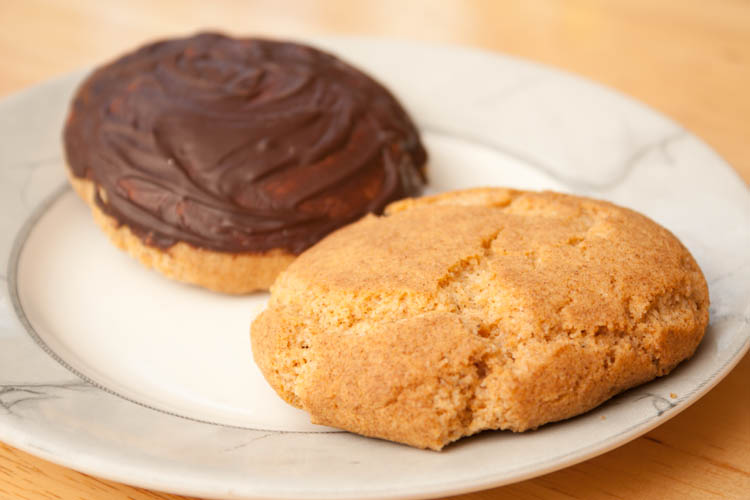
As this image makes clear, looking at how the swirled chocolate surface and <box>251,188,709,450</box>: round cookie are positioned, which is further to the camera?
the swirled chocolate surface

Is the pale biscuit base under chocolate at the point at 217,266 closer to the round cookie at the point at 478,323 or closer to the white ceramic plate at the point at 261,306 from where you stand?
the white ceramic plate at the point at 261,306

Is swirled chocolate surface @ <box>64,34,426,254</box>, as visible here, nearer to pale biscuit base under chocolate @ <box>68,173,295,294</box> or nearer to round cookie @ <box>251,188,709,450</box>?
pale biscuit base under chocolate @ <box>68,173,295,294</box>

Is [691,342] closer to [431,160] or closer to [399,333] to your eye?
[399,333]

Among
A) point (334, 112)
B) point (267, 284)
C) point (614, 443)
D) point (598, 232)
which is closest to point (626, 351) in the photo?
point (614, 443)

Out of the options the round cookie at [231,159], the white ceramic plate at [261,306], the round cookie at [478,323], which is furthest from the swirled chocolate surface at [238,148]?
the round cookie at [478,323]

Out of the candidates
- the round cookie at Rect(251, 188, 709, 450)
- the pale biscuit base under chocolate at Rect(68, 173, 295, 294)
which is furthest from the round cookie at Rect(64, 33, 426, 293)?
the round cookie at Rect(251, 188, 709, 450)

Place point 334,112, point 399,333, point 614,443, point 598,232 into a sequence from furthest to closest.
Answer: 1. point 334,112
2. point 598,232
3. point 399,333
4. point 614,443
